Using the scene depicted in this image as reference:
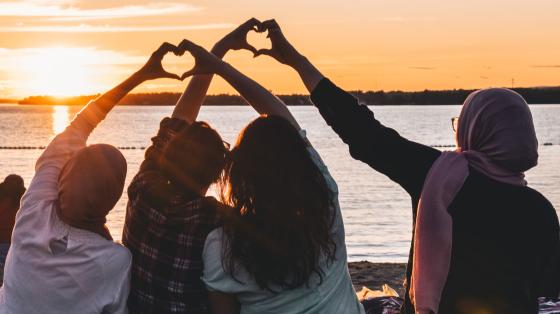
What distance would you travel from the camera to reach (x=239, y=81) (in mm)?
3889

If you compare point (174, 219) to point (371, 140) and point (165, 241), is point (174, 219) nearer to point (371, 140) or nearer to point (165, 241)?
point (165, 241)

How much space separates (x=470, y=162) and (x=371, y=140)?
42cm

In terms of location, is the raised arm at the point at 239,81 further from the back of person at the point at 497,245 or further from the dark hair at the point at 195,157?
the back of person at the point at 497,245

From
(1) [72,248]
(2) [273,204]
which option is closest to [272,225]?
(2) [273,204]

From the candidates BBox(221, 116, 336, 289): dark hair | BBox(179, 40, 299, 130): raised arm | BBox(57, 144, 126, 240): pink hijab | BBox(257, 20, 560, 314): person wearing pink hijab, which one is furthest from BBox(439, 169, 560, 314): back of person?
BBox(57, 144, 126, 240): pink hijab

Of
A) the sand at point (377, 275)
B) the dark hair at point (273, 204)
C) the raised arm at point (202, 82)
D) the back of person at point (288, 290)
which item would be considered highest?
the raised arm at point (202, 82)

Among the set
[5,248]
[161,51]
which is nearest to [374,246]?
[5,248]

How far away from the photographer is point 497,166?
335 centimetres

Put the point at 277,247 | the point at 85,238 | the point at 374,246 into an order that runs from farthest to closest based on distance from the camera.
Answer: the point at 374,246 → the point at 85,238 → the point at 277,247

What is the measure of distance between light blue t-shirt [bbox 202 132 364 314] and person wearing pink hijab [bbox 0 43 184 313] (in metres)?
0.42

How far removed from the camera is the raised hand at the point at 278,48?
4008 millimetres

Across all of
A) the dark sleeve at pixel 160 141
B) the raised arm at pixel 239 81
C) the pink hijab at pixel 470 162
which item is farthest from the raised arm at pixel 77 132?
the pink hijab at pixel 470 162

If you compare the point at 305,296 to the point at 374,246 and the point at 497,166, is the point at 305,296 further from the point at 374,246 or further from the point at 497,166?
the point at 374,246

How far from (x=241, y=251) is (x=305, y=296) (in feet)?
1.32
